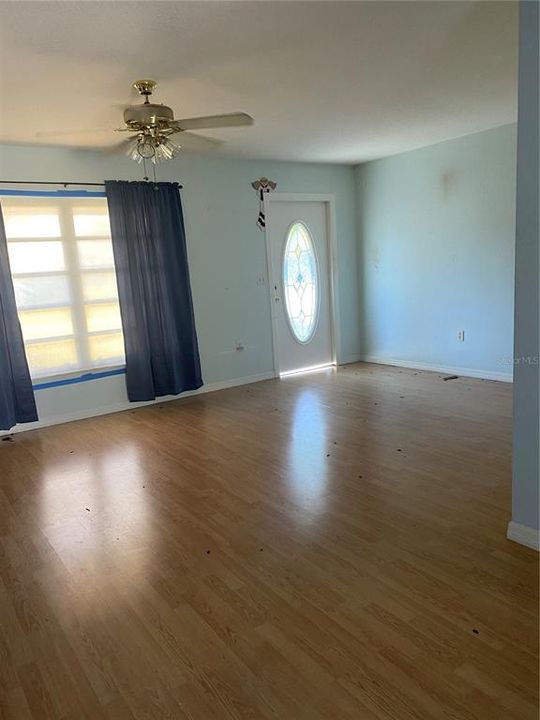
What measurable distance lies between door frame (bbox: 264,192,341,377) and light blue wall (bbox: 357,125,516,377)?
417 millimetres

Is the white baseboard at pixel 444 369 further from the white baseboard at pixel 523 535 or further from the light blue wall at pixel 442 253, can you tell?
the white baseboard at pixel 523 535

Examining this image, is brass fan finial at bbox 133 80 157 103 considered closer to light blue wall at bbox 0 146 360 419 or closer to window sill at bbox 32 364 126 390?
light blue wall at bbox 0 146 360 419

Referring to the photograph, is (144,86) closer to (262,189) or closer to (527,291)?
(527,291)

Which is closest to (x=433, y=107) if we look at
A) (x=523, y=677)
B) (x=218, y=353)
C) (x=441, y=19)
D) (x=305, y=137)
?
(x=305, y=137)

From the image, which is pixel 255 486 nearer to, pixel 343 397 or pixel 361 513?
pixel 361 513

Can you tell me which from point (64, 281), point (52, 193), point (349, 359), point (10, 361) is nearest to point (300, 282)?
point (349, 359)

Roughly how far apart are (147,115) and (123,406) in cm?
302

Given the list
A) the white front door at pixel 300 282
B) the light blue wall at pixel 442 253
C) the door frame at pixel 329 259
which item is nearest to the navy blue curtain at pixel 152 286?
the door frame at pixel 329 259

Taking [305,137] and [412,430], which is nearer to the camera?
[412,430]

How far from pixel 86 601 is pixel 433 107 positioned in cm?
405

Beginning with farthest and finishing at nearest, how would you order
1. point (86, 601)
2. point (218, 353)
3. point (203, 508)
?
point (218, 353), point (203, 508), point (86, 601)

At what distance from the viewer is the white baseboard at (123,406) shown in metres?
4.65

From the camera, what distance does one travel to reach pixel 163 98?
3.34 meters

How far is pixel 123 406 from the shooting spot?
5.11m
